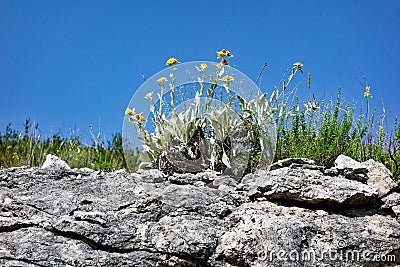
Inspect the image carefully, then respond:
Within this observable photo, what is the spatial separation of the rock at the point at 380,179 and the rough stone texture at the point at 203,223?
6cm

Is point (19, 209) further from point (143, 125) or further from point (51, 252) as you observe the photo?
point (143, 125)

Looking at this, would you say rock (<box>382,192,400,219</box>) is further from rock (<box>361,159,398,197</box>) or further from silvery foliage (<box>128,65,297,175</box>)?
silvery foliage (<box>128,65,297,175</box>)

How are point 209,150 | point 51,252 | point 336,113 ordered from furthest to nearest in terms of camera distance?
point 336,113 < point 209,150 < point 51,252

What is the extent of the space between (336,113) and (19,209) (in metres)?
3.31

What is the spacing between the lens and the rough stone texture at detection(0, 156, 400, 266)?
2.70m

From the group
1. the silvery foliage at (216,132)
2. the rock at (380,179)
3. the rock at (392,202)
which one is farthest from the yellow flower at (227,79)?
the rock at (392,202)

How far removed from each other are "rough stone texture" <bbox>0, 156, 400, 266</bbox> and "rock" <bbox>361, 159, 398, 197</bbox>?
2.3 inches

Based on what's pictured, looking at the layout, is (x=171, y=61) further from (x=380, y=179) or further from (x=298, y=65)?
(x=380, y=179)

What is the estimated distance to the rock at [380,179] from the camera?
3.24m

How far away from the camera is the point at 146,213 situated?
9.63ft

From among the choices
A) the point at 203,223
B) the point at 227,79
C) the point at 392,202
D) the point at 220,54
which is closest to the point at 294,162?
the point at 392,202

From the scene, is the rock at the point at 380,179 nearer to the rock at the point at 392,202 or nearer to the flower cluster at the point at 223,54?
the rock at the point at 392,202

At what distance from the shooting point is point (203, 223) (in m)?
2.85

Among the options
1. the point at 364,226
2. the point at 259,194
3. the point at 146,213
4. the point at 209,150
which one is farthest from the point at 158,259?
the point at 209,150
